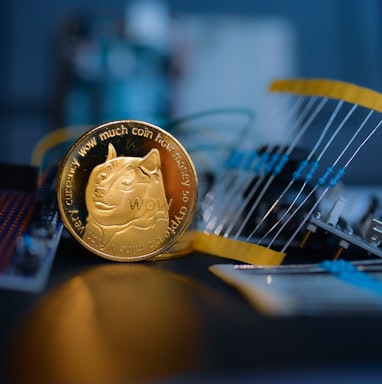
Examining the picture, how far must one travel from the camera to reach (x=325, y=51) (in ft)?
8.84

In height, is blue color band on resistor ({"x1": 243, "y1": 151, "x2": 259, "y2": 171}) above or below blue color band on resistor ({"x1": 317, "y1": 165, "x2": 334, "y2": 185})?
below

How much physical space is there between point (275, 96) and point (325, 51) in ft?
6.71

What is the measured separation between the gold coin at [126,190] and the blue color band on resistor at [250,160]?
16cm

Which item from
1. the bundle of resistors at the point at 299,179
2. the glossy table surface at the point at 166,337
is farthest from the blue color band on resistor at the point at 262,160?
the glossy table surface at the point at 166,337

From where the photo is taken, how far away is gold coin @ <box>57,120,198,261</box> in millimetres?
624

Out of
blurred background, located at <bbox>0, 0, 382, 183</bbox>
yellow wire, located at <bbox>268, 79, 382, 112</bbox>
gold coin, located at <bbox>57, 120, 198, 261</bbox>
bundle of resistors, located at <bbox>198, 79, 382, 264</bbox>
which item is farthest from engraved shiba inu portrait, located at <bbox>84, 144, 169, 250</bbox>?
blurred background, located at <bbox>0, 0, 382, 183</bbox>

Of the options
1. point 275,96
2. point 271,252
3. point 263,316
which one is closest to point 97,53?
point 275,96

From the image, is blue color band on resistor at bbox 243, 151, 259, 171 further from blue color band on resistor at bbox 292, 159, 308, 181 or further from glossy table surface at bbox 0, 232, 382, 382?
glossy table surface at bbox 0, 232, 382, 382

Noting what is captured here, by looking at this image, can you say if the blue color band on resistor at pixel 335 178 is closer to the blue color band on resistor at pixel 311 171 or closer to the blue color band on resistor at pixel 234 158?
the blue color band on resistor at pixel 311 171

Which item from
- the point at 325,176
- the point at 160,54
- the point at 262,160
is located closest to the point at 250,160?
the point at 262,160

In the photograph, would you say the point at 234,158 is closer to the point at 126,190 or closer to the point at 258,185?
the point at 258,185

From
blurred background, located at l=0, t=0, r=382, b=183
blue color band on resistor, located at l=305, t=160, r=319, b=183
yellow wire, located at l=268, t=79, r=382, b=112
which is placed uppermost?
yellow wire, located at l=268, t=79, r=382, b=112

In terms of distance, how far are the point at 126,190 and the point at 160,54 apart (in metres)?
2.10

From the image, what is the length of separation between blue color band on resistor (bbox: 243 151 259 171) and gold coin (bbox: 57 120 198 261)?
16cm
